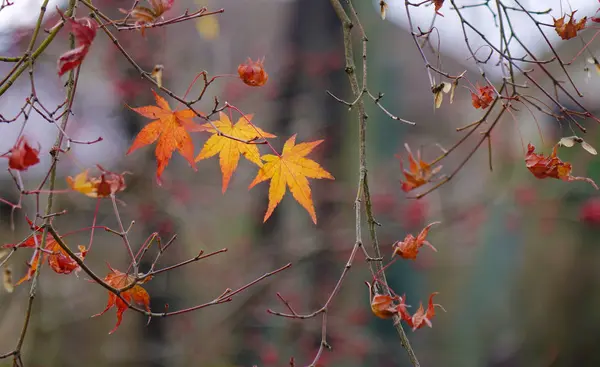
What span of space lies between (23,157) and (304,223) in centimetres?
203

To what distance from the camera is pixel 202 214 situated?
3.09 metres

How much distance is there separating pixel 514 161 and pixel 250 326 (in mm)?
Answer: 1701

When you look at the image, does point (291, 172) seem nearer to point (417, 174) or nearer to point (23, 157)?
point (417, 174)

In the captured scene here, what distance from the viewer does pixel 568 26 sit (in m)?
0.83

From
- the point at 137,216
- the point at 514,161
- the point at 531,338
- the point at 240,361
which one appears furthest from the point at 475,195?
the point at 137,216

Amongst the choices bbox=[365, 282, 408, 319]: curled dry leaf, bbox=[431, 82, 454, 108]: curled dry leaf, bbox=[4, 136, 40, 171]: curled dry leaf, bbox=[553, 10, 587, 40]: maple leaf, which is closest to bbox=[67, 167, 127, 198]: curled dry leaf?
bbox=[4, 136, 40, 171]: curled dry leaf

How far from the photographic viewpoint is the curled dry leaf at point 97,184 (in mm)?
569

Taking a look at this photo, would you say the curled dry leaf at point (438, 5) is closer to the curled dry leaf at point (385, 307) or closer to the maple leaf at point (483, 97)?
the maple leaf at point (483, 97)

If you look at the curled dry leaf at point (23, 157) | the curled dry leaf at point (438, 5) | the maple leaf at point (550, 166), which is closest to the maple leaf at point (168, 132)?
the curled dry leaf at point (23, 157)

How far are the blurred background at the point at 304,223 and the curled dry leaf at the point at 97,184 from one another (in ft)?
Answer: 3.74

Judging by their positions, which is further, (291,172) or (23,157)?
(291,172)

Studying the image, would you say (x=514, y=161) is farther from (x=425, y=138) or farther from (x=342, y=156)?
(x=342, y=156)

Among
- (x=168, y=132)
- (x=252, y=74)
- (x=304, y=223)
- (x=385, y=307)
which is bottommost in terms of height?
(x=304, y=223)

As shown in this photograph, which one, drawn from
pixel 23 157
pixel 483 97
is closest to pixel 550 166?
pixel 483 97
